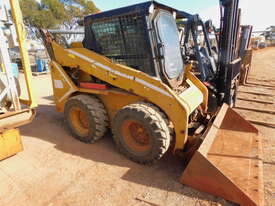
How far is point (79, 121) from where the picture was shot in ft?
13.2

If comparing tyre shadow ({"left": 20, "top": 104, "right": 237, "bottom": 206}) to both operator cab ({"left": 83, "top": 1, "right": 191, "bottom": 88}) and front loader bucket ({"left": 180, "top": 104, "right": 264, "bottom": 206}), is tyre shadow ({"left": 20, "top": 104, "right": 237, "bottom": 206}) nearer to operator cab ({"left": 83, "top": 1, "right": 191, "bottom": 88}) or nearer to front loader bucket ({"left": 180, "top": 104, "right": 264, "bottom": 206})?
front loader bucket ({"left": 180, "top": 104, "right": 264, "bottom": 206})

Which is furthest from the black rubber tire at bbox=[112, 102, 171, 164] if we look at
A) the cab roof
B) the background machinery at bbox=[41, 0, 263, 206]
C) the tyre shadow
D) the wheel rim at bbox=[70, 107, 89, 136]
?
the cab roof

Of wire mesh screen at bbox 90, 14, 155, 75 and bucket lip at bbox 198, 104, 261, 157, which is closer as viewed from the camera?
→ bucket lip at bbox 198, 104, 261, 157

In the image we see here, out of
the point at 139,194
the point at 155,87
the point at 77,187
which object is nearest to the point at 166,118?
the point at 155,87

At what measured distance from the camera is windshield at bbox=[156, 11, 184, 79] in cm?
318

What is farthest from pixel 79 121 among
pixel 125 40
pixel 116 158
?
pixel 125 40

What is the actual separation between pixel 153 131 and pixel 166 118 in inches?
12.1

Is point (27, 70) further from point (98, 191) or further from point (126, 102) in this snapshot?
point (98, 191)

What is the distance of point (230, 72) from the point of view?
4363 mm

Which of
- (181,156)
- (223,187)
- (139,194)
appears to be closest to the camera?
(223,187)

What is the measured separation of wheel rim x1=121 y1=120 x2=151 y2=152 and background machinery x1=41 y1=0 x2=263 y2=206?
12 millimetres

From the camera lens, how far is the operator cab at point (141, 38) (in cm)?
302

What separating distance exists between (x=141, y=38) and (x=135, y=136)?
1576mm

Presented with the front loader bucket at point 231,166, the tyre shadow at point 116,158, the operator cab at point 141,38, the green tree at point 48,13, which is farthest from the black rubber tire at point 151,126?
the green tree at point 48,13
